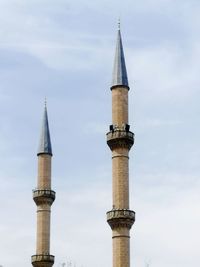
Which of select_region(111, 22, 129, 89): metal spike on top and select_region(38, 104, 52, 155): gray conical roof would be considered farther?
select_region(38, 104, 52, 155): gray conical roof

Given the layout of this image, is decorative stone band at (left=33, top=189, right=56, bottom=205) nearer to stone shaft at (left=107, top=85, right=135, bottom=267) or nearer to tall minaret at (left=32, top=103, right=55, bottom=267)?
tall minaret at (left=32, top=103, right=55, bottom=267)

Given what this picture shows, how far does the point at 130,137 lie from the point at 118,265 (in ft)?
37.6

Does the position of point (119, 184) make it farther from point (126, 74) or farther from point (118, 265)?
point (126, 74)

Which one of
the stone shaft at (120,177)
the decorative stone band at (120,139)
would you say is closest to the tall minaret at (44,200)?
the stone shaft at (120,177)

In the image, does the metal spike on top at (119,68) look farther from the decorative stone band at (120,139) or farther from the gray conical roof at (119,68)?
the decorative stone band at (120,139)

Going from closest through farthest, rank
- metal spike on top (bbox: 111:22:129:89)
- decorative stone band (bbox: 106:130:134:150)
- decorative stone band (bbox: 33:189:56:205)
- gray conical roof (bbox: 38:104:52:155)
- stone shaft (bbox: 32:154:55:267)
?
1. decorative stone band (bbox: 106:130:134:150)
2. metal spike on top (bbox: 111:22:129:89)
3. stone shaft (bbox: 32:154:55:267)
4. decorative stone band (bbox: 33:189:56:205)
5. gray conical roof (bbox: 38:104:52:155)

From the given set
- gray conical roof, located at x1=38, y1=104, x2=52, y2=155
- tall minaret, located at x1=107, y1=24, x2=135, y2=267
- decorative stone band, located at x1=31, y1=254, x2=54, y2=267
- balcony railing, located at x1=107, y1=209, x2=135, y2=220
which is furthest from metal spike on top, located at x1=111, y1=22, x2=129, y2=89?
decorative stone band, located at x1=31, y1=254, x2=54, y2=267

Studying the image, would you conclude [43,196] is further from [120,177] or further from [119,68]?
[119,68]

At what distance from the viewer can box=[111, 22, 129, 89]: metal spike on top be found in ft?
194

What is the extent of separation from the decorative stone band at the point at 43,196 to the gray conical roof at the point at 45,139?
459cm

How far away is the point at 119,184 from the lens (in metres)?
55.7

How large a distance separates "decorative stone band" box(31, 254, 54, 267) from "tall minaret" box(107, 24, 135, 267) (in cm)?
1747

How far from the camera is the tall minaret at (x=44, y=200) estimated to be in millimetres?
70500

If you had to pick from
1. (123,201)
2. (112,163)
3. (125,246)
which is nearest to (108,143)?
(112,163)
